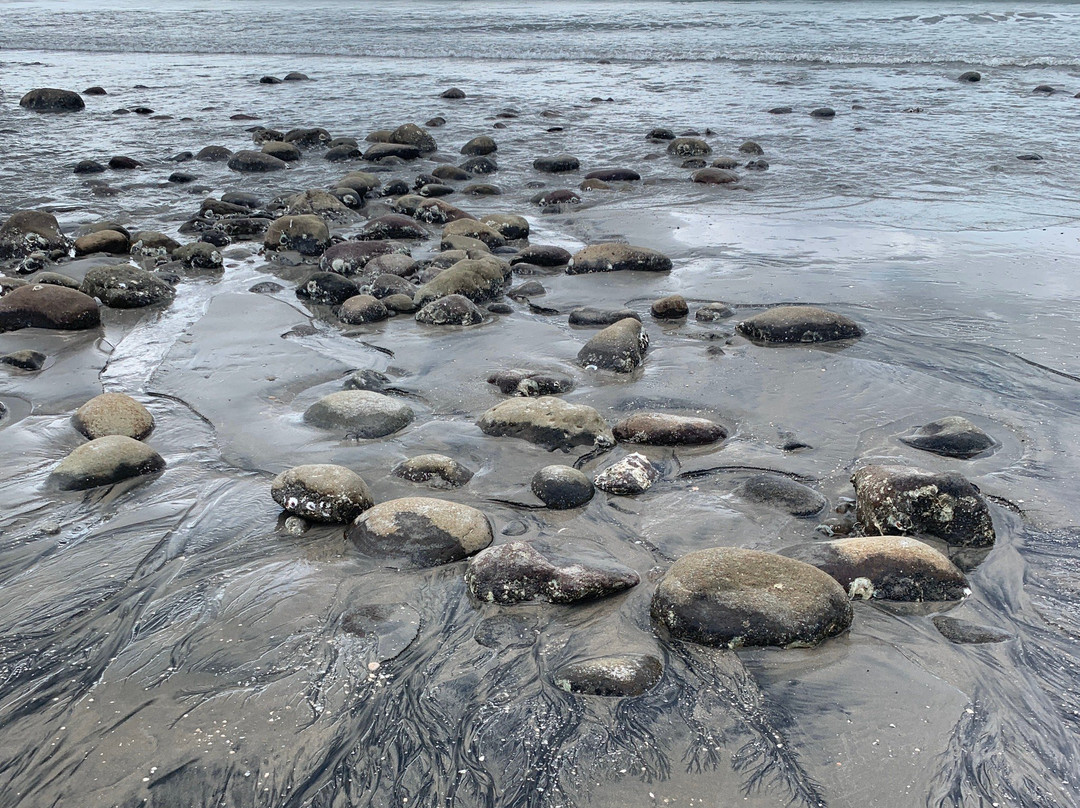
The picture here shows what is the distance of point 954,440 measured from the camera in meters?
4.05

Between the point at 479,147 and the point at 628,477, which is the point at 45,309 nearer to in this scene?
the point at 628,477

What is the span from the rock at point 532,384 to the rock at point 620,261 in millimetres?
2192

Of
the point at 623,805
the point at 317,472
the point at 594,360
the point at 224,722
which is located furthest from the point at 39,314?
the point at 623,805

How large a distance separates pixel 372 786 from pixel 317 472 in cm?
153

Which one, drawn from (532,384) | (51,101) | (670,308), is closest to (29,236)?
(532,384)

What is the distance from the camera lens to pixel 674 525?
353 centimetres

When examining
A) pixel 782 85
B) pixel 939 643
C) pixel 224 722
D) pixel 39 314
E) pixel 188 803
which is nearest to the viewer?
pixel 188 803

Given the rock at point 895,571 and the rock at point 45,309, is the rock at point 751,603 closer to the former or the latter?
the rock at point 895,571

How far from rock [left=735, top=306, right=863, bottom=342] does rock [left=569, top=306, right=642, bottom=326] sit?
2.69ft

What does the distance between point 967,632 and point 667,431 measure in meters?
1.64

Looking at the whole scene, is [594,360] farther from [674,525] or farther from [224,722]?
[224,722]

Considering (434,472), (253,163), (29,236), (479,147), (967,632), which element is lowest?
(253,163)

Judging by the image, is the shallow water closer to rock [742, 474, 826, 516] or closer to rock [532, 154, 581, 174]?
rock [742, 474, 826, 516]

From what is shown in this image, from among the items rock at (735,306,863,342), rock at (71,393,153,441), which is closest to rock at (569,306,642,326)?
rock at (735,306,863,342)
